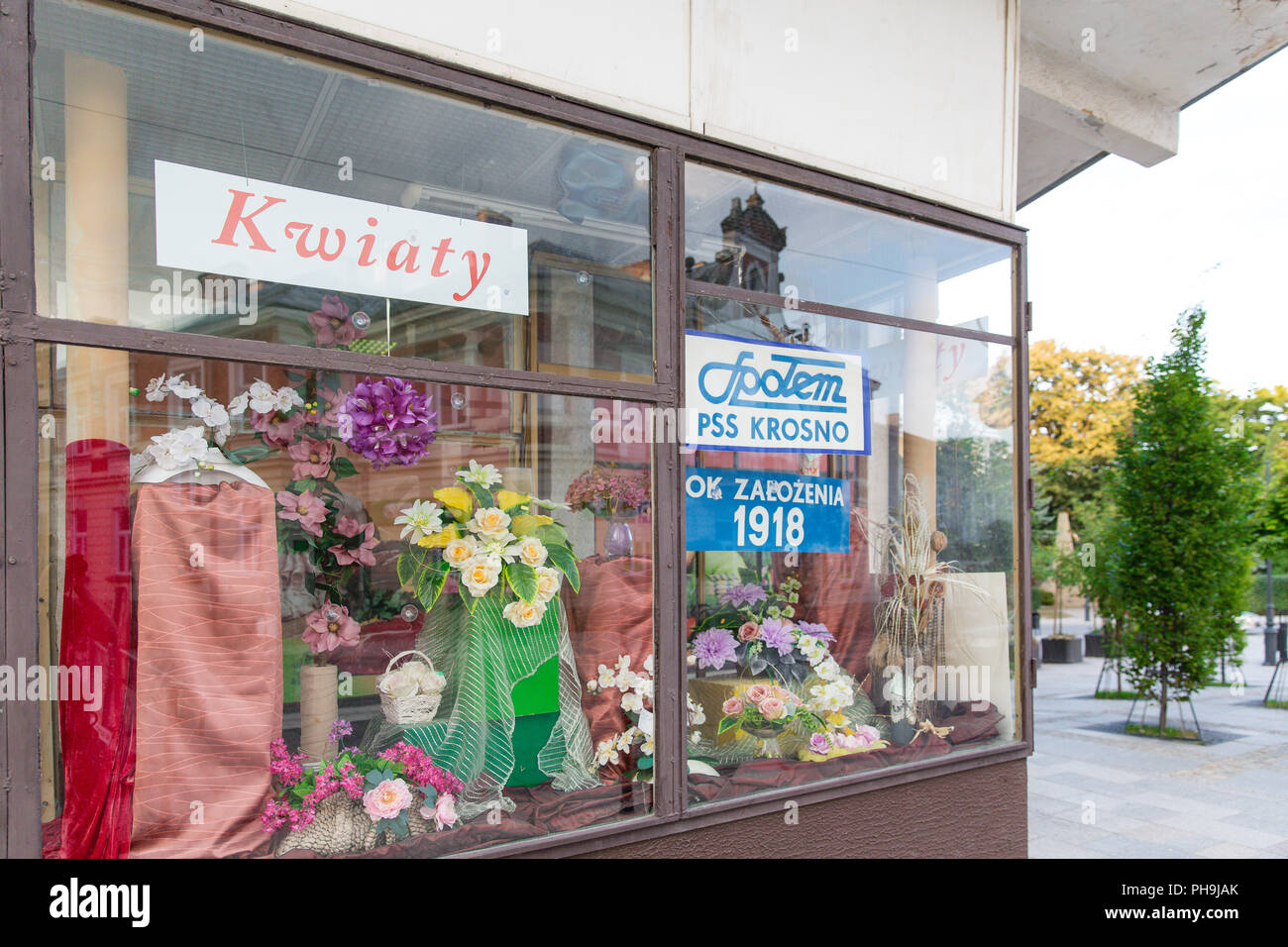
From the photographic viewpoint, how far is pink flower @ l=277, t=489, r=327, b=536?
287cm

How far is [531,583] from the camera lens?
129 inches

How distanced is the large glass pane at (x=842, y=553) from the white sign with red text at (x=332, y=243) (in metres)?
0.91

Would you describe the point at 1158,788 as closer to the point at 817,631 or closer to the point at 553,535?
the point at 817,631

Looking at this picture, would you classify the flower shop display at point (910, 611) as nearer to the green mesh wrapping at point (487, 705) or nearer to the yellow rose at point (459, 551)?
the green mesh wrapping at point (487, 705)

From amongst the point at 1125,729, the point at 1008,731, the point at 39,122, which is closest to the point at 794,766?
the point at 1008,731

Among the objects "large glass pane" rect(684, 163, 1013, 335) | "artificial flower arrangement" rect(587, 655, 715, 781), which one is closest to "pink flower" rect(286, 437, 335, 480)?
"artificial flower arrangement" rect(587, 655, 715, 781)

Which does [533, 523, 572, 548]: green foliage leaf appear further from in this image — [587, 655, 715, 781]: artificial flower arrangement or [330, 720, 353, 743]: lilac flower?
[330, 720, 353, 743]: lilac flower

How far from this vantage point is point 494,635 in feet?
10.6

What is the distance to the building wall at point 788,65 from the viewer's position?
306 cm

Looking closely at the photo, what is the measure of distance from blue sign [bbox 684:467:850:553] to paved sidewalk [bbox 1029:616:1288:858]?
2651mm

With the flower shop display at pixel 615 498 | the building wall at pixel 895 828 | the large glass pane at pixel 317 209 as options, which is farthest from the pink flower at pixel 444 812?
the large glass pane at pixel 317 209

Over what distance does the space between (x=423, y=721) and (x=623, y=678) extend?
31.3 inches

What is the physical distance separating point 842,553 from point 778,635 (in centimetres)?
52
